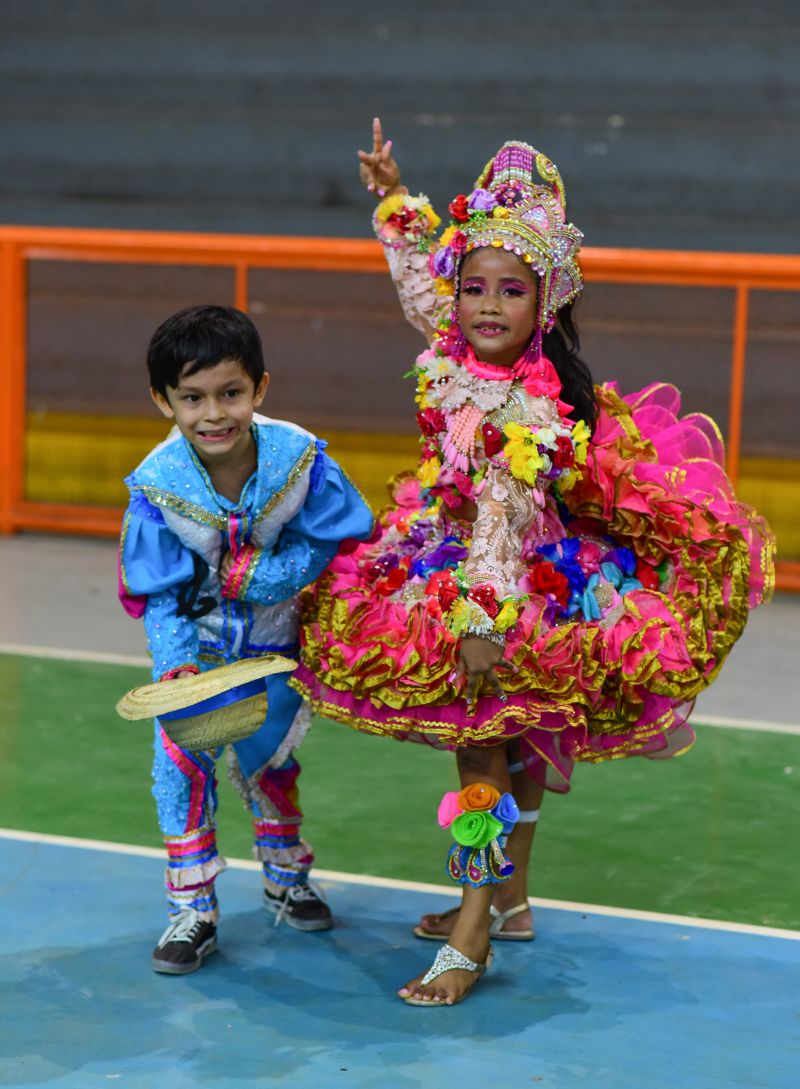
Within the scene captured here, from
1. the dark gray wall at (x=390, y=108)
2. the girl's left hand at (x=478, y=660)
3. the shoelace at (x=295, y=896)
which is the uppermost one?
the dark gray wall at (x=390, y=108)

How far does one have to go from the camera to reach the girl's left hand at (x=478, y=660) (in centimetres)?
393

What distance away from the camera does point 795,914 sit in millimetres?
4664

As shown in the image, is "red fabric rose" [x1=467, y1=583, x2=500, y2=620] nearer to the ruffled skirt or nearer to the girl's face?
the ruffled skirt

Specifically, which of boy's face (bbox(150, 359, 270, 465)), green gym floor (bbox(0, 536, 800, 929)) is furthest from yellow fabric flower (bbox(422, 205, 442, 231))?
green gym floor (bbox(0, 536, 800, 929))

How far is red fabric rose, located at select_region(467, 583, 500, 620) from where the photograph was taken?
392 centimetres

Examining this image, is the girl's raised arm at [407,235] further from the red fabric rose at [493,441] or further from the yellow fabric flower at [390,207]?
the red fabric rose at [493,441]

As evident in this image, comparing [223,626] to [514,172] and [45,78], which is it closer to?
[514,172]

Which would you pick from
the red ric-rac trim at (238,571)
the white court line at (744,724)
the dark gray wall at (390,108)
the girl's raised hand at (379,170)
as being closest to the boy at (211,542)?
the red ric-rac trim at (238,571)

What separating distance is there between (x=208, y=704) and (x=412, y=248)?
143 cm

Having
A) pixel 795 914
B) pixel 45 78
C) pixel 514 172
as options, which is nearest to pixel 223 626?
pixel 514 172

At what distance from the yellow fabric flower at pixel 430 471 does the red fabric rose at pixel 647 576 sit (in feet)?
1.75

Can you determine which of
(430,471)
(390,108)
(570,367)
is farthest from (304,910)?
(390,108)

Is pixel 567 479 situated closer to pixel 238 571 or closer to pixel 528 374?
pixel 528 374

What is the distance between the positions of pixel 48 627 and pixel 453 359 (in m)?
3.53
